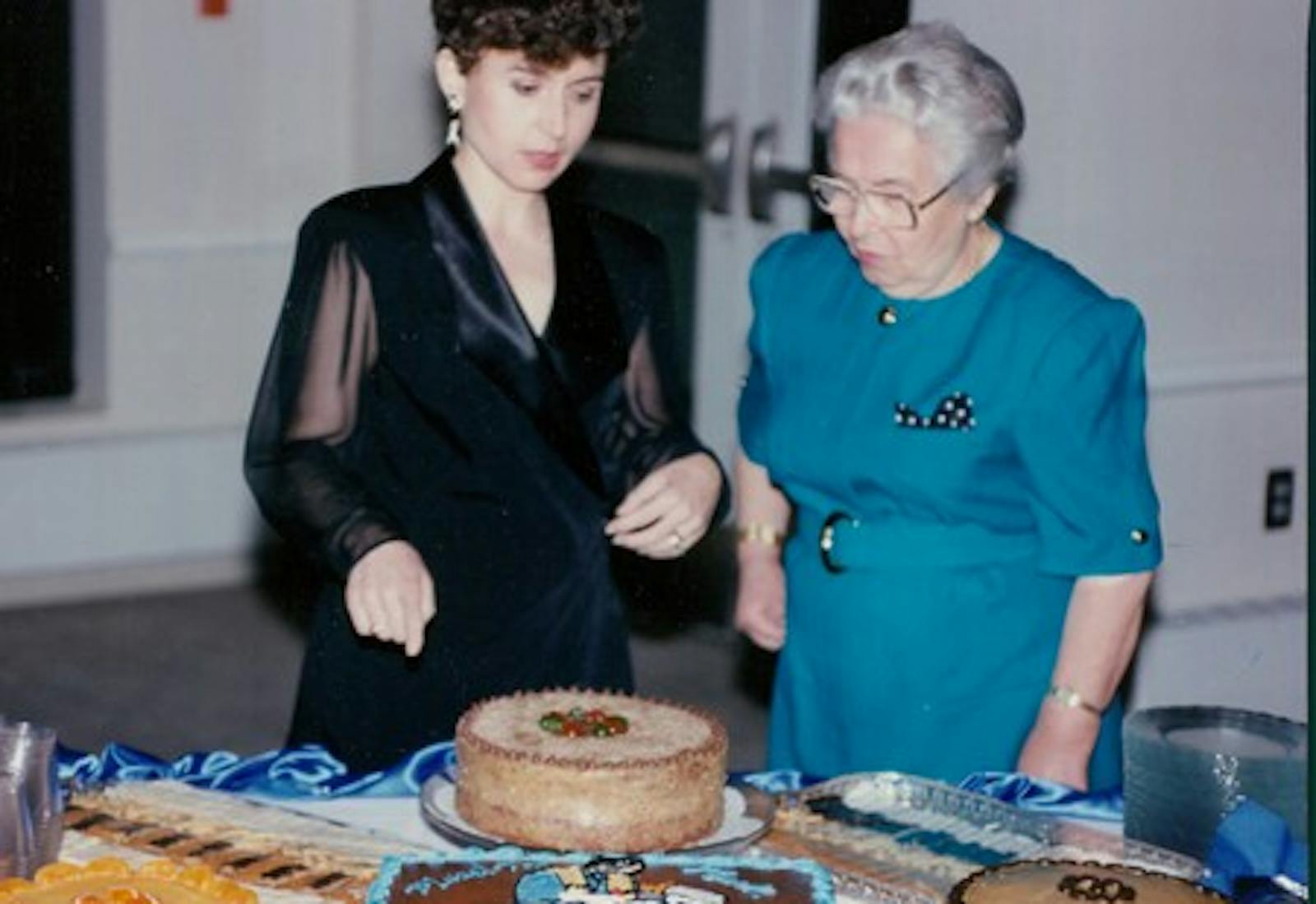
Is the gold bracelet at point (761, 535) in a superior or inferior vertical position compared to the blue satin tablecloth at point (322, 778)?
superior

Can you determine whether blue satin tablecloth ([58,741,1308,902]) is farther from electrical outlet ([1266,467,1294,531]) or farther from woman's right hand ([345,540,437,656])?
electrical outlet ([1266,467,1294,531])

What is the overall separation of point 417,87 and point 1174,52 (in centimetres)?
199

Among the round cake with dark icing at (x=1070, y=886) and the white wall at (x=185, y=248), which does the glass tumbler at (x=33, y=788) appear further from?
the white wall at (x=185, y=248)

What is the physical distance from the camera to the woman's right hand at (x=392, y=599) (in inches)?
100

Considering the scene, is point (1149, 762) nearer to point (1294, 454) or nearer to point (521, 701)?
point (521, 701)

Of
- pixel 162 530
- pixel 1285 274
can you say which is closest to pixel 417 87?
pixel 162 530

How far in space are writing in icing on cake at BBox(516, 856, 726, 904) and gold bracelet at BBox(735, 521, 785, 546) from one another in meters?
1.26

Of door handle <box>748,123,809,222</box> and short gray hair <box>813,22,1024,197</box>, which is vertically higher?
short gray hair <box>813,22,1024,197</box>

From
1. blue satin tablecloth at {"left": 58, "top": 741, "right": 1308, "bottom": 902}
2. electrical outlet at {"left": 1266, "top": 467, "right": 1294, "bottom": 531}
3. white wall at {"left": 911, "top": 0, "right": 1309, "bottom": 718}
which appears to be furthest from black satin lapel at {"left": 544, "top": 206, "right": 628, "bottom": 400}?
electrical outlet at {"left": 1266, "top": 467, "right": 1294, "bottom": 531}

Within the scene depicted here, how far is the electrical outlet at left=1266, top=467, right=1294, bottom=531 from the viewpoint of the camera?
4.91 meters

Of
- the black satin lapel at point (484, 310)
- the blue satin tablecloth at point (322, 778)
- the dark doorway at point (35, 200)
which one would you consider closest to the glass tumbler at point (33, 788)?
the blue satin tablecloth at point (322, 778)

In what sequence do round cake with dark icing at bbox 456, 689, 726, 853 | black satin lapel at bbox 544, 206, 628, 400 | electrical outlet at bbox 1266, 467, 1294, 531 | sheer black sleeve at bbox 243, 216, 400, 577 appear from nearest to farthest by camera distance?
1. round cake with dark icing at bbox 456, 689, 726, 853
2. sheer black sleeve at bbox 243, 216, 400, 577
3. black satin lapel at bbox 544, 206, 628, 400
4. electrical outlet at bbox 1266, 467, 1294, 531

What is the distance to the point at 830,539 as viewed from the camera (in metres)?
3.06

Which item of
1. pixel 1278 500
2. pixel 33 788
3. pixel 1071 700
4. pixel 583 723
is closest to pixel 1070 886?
pixel 583 723
